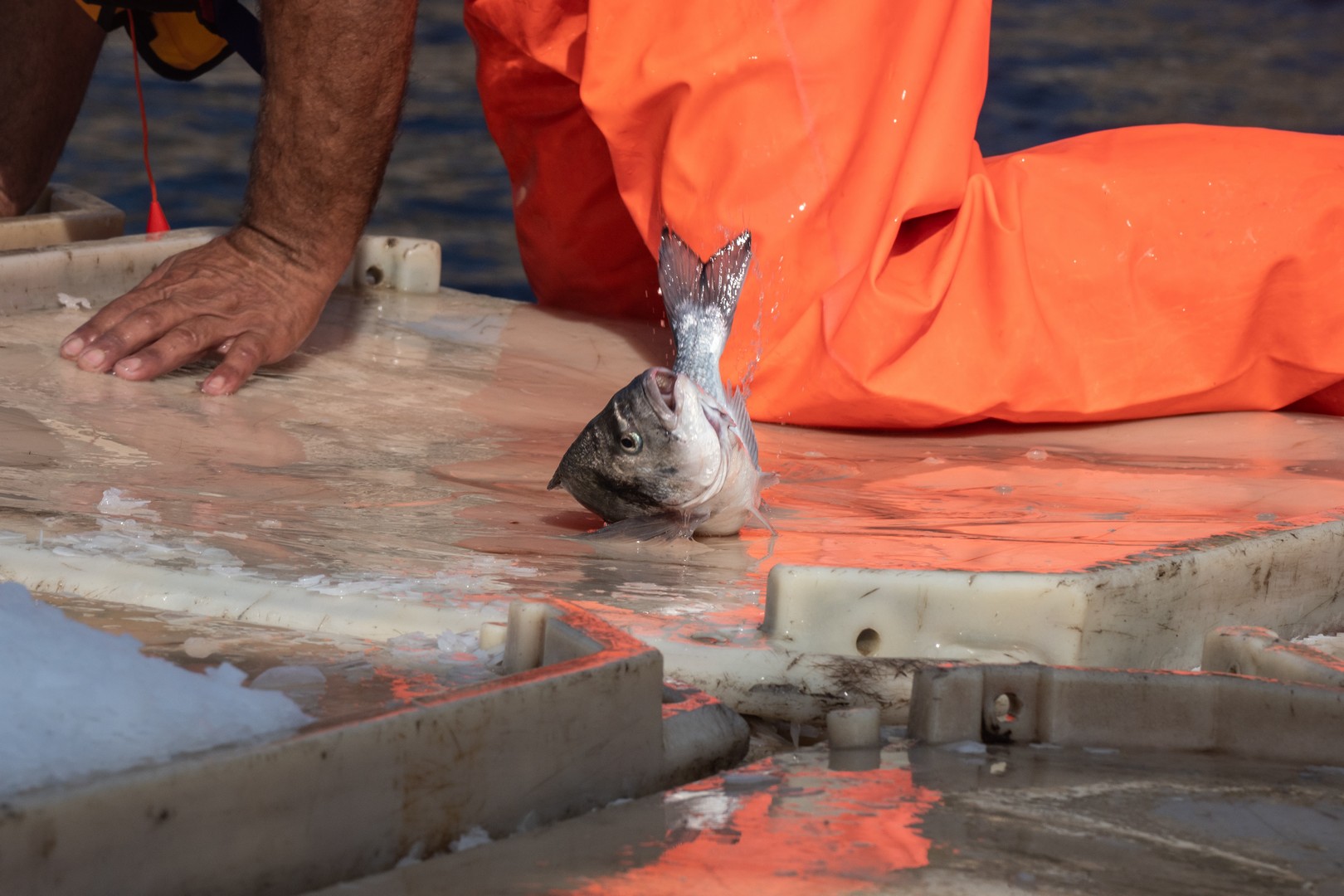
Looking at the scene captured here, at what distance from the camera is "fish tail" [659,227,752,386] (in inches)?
75.5

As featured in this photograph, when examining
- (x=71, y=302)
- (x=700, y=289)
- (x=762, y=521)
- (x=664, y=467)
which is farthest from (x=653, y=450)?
(x=71, y=302)

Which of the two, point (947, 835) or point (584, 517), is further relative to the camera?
point (584, 517)

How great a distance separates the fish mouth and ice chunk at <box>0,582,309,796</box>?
0.67 m

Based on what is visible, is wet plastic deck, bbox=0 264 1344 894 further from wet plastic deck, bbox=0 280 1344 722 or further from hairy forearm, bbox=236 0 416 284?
hairy forearm, bbox=236 0 416 284

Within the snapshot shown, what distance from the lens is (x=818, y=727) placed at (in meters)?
1.22

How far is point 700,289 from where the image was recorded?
1991mm

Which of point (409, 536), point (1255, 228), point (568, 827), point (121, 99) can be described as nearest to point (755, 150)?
point (1255, 228)

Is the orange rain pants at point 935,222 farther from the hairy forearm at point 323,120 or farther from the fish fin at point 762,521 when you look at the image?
the fish fin at point 762,521

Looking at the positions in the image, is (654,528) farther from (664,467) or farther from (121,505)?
(121,505)

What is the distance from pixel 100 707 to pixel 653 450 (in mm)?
Answer: 778

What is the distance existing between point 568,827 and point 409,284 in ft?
6.66

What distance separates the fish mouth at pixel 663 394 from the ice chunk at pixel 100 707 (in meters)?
0.67

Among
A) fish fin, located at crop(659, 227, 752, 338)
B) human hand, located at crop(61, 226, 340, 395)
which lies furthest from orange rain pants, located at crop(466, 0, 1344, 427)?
human hand, located at crop(61, 226, 340, 395)

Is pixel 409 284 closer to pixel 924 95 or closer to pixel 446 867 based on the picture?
pixel 924 95
